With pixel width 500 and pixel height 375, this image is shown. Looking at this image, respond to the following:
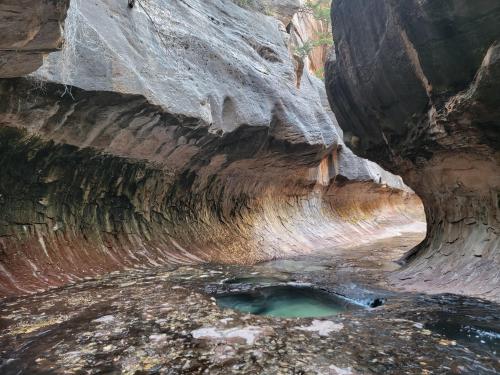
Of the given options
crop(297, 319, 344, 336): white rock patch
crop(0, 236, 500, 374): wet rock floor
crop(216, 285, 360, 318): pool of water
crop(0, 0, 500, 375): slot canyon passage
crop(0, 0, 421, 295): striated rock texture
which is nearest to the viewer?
crop(0, 236, 500, 374): wet rock floor

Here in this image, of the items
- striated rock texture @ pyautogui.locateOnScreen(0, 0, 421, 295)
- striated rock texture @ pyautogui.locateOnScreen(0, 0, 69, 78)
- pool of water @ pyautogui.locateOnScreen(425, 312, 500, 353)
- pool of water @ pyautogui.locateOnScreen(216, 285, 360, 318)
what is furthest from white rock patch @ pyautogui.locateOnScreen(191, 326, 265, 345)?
striated rock texture @ pyautogui.locateOnScreen(0, 0, 421, 295)

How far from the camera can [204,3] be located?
1106 cm

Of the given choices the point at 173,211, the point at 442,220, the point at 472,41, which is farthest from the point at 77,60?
the point at 442,220

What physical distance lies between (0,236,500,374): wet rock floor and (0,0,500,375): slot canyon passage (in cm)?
3

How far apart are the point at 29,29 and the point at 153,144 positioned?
196 inches

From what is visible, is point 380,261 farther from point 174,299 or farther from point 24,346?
point 24,346

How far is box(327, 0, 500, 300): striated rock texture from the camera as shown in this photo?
5820mm

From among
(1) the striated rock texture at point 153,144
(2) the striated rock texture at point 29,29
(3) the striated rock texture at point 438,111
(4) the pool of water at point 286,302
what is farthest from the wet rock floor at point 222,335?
(2) the striated rock texture at point 29,29

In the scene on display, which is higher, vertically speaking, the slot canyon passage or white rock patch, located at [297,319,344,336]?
the slot canyon passage

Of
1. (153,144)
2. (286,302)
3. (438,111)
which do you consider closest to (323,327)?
(286,302)

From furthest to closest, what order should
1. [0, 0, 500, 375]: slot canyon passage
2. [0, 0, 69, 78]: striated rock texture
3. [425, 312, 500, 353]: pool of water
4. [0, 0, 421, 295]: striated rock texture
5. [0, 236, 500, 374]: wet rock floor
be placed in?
[0, 0, 421, 295]: striated rock texture < [425, 312, 500, 353]: pool of water < [0, 0, 500, 375]: slot canyon passage < [0, 0, 69, 78]: striated rock texture < [0, 236, 500, 374]: wet rock floor

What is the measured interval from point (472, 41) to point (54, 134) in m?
7.01

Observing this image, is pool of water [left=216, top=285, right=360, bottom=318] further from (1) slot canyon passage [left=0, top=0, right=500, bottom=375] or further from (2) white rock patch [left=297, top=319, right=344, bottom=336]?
(2) white rock patch [left=297, top=319, right=344, bottom=336]

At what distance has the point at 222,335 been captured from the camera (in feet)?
12.7
